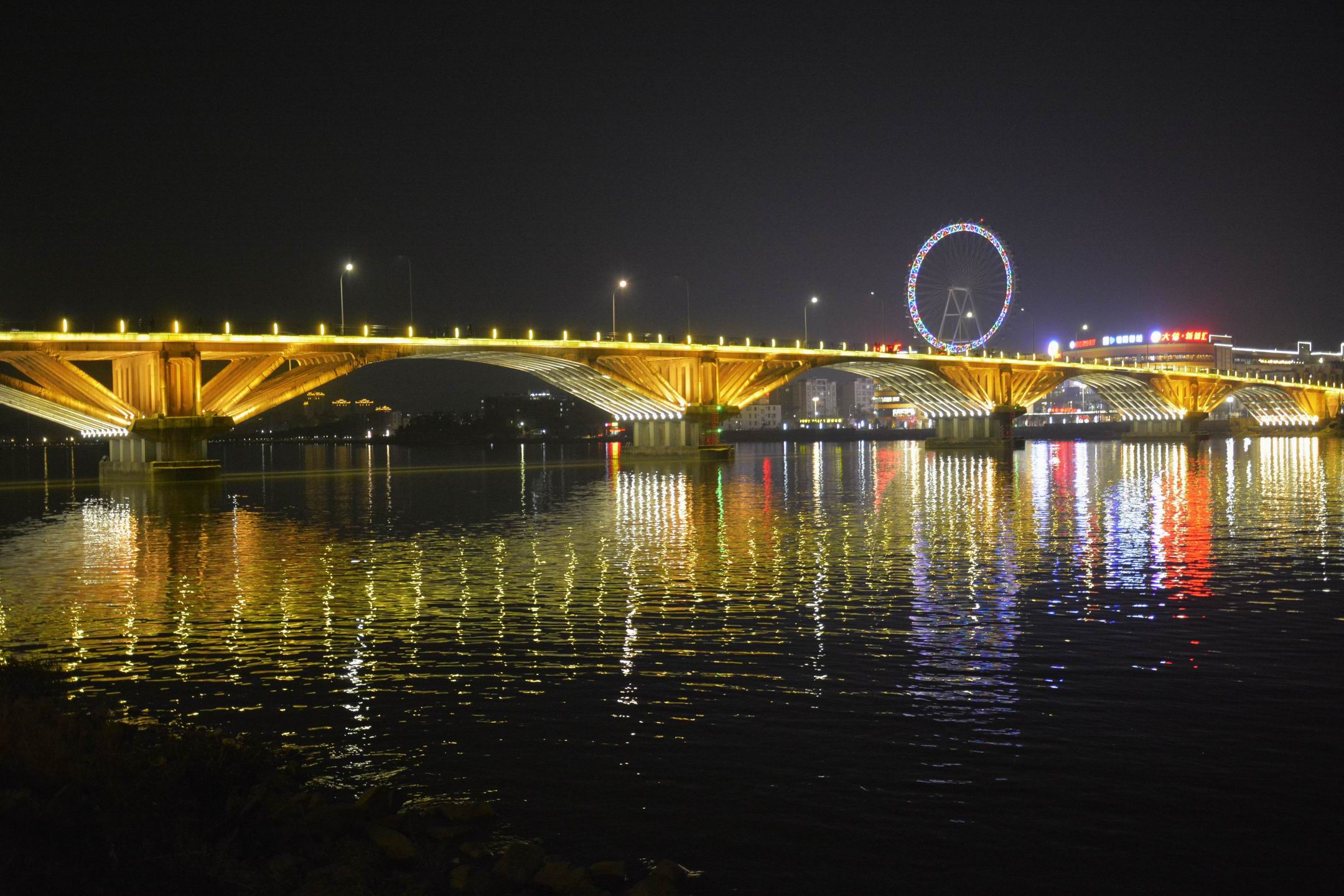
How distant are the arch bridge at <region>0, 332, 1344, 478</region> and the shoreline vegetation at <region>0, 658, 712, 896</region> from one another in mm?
60115

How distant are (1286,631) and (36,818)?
17.5 meters

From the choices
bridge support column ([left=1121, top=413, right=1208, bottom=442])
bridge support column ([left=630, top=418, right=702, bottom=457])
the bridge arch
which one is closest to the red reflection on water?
bridge support column ([left=630, top=418, right=702, bottom=457])

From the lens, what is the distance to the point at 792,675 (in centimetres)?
1578

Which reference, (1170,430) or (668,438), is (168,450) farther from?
(1170,430)

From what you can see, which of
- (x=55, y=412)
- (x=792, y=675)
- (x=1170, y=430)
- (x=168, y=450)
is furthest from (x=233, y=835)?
(x=1170, y=430)

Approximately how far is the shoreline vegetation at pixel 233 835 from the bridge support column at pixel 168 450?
5969 cm

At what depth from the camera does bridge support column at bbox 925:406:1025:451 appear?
402ft

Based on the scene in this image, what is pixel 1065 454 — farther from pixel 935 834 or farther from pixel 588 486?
pixel 935 834

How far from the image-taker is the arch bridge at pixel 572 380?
2628 inches

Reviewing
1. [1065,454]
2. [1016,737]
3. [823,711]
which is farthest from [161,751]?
[1065,454]

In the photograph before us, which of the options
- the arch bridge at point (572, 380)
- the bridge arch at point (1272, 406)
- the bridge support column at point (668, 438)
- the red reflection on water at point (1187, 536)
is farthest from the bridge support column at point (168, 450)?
the bridge arch at point (1272, 406)

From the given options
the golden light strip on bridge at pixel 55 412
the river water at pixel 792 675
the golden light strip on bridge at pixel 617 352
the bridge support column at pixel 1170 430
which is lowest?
the river water at pixel 792 675

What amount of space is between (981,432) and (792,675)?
113852mm

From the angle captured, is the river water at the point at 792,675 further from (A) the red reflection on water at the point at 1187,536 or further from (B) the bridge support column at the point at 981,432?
(B) the bridge support column at the point at 981,432
